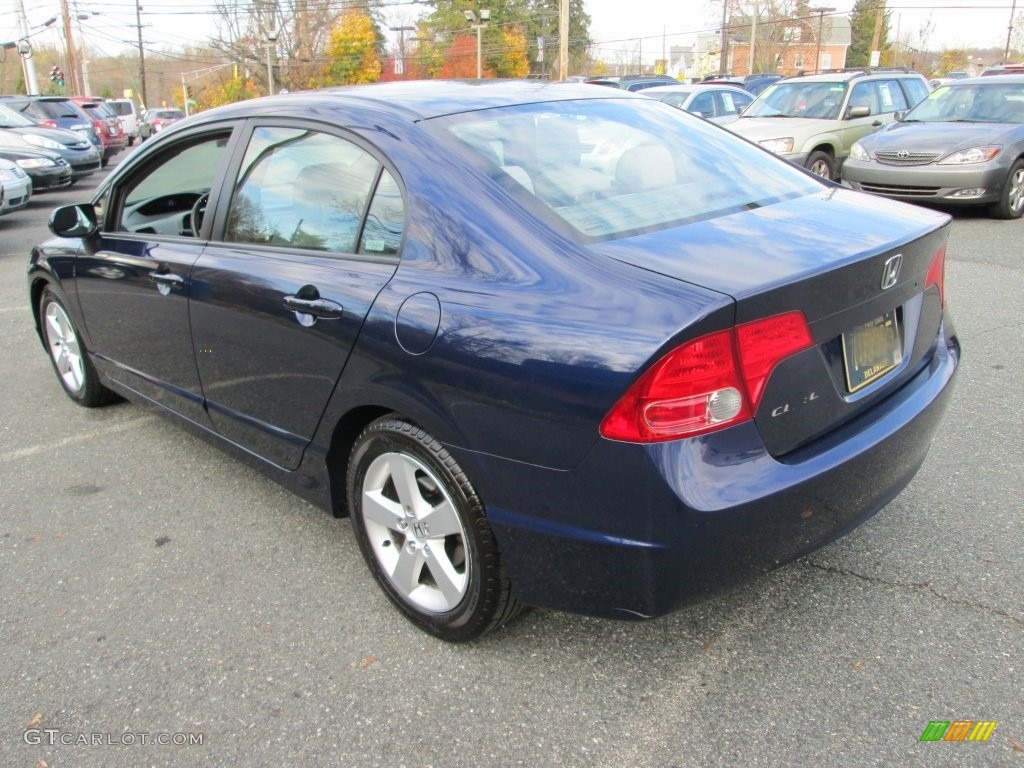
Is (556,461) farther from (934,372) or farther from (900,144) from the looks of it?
(900,144)

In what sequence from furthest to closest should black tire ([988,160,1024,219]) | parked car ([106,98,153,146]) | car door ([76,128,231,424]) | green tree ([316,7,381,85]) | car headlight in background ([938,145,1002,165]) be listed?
green tree ([316,7,381,85])
parked car ([106,98,153,146])
black tire ([988,160,1024,219])
car headlight in background ([938,145,1002,165])
car door ([76,128,231,424])

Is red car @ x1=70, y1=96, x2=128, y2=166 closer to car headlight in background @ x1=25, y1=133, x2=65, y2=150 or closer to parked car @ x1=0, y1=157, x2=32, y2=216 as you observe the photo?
car headlight in background @ x1=25, y1=133, x2=65, y2=150

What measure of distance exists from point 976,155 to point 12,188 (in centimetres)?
1138

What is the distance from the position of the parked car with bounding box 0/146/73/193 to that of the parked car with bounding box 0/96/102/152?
430cm

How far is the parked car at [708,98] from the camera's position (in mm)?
15469

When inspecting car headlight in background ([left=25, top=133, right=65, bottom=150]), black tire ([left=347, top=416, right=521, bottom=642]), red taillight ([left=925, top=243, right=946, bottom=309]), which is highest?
car headlight in background ([left=25, top=133, right=65, bottom=150])

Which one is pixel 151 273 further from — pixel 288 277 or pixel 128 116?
pixel 128 116

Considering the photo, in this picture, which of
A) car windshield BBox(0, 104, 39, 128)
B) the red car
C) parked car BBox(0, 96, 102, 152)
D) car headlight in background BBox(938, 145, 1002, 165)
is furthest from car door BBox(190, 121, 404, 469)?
the red car

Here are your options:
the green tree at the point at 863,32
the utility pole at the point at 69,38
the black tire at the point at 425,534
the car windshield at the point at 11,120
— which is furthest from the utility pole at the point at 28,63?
the green tree at the point at 863,32

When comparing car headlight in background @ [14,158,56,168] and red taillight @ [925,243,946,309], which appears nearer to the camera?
red taillight @ [925,243,946,309]

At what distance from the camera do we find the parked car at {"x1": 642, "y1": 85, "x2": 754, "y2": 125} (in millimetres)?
15469

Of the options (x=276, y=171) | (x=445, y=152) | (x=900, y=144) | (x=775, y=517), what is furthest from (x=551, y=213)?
(x=900, y=144)

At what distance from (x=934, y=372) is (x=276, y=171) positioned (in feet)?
7.64

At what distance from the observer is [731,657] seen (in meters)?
2.49
